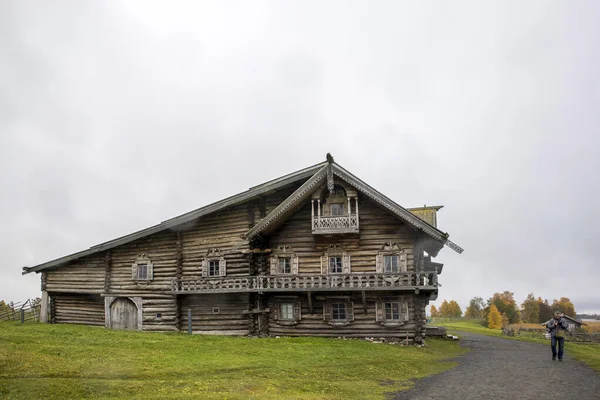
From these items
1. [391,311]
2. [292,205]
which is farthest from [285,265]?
[391,311]

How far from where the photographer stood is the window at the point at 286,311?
2922cm

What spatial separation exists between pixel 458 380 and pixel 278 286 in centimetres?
1333

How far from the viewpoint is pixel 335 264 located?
29.0 meters

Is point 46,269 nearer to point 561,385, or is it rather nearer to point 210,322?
point 210,322

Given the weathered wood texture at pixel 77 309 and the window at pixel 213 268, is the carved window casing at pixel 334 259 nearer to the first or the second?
the window at pixel 213 268

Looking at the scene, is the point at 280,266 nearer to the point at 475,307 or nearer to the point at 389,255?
the point at 389,255

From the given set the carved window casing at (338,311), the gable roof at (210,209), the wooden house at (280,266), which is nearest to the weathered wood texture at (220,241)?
the wooden house at (280,266)

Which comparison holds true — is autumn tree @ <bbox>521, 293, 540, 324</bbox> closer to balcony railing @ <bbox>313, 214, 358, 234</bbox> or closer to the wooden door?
balcony railing @ <bbox>313, 214, 358, 234</bbox>

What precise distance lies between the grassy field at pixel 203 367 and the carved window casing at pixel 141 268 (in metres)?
7.15

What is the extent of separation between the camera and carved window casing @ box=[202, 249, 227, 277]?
102 ft

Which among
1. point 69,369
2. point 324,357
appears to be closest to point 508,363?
point 324,357

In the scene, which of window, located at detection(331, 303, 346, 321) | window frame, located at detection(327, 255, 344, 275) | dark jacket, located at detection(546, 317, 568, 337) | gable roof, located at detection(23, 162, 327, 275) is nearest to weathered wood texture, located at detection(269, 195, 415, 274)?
window frame, located at detection(327, 255, 344, 275)

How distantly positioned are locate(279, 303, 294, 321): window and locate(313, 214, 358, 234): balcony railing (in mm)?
5258

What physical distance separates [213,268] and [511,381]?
792 inches
